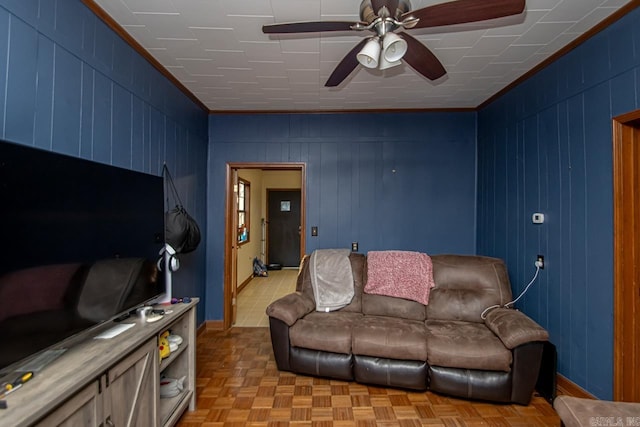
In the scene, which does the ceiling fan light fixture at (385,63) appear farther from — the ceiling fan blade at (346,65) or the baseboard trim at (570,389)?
the baseboard trim at (570,389)

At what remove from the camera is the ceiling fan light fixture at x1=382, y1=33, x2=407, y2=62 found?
1575 mm

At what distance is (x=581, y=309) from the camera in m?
2.24

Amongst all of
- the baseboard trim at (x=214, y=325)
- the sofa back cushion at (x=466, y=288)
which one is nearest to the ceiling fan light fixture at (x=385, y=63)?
the sofa back cushion at (x=466, y=288)

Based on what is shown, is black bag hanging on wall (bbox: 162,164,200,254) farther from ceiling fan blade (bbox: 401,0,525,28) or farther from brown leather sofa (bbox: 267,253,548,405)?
ceiling fan blade (bbox: 401,0,525,28)

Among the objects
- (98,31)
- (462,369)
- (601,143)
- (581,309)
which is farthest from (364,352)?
(98,31)

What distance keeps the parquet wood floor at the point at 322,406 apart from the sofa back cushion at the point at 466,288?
2.33ft

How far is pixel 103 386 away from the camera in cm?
128

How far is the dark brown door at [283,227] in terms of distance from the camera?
7770 mm

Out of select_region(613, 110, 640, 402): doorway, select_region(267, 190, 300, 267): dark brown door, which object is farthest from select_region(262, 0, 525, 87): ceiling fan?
select_region(267, 190, 300, 267): dark brown door

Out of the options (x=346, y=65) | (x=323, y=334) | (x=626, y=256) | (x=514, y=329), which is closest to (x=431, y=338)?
(x=514, y=329)

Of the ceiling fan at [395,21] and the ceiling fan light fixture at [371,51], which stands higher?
the ceiling fan at [395,21]

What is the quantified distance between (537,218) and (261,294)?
421cm

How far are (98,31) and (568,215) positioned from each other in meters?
3.54

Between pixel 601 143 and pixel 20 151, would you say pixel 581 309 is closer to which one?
pixel 601 143
